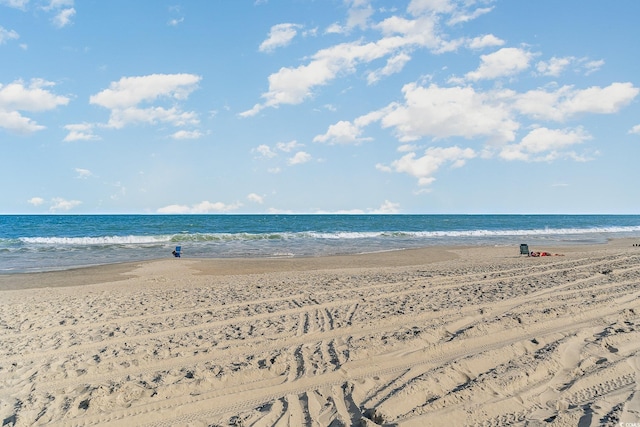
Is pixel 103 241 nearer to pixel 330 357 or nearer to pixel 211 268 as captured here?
pixel 211 268

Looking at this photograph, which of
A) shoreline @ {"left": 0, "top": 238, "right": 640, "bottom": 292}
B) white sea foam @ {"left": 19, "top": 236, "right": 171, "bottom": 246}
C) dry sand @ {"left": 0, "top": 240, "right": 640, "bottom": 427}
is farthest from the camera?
white sea foam @ {"left": 19, "top": 236, "right": 171, "bottom": 246}

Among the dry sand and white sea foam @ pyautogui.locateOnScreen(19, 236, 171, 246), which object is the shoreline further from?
white sea foam @ pyautogui.locateOnScreen(19, 236, 171, 246)

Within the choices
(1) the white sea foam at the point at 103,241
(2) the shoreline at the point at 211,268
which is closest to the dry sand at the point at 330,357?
(2) the shoreline at the point at 211,268

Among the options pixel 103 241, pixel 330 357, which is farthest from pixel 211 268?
pixel 103 241

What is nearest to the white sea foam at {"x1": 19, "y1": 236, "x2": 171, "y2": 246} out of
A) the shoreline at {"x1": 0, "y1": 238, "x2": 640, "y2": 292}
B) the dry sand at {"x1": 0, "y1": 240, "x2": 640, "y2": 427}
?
the shoreline at {"x1": 0, "y1": 238, "x2": 640, "y2": 292}

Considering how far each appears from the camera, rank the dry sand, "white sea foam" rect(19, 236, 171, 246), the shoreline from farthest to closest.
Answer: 1. "white sea foam" rect(19, 236, 171, 246)
2. the shoreline
3. the dry sand

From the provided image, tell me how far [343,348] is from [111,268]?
47.9 ft

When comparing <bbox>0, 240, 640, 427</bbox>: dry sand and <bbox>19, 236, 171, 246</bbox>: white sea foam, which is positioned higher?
<bbox>19, 236, 171, 246</bbox>: white sea foam

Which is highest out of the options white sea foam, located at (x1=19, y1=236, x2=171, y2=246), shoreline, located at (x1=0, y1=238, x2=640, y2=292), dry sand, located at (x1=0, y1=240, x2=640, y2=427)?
white sea foam, located at (x1=19, y1=236, x2=171, y2=246)

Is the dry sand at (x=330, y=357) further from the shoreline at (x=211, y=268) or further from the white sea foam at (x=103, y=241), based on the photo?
the white sea foam at (x=103, y=241)

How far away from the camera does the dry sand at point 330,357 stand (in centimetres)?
400

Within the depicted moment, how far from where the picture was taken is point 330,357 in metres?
5.36

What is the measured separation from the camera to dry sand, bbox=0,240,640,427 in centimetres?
400

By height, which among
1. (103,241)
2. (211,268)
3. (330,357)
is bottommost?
(211,268)
